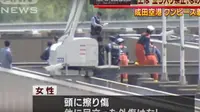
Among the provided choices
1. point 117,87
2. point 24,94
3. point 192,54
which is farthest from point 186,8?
point 24,94

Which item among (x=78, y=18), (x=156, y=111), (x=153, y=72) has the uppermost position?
(x=78, y=18)

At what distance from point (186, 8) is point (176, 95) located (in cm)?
80

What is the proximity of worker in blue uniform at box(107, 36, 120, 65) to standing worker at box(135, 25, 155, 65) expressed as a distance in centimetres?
18

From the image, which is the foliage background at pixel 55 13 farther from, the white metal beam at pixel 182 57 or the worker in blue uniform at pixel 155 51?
the white metal beam at pixel 182 57

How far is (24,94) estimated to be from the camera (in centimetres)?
536

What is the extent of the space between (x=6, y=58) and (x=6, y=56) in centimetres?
5

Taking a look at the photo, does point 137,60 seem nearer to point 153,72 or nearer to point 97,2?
point 153,72

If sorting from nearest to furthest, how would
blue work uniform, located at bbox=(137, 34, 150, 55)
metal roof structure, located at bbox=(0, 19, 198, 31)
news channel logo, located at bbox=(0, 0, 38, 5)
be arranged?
1. news channel logo, located at bbox=(0, 0, 38, 5)
2. metal roof structure, located at bbox=(0, 19, 198, 31)
3. blue work uniform, located at bbox=(137, 34, 150, 55)

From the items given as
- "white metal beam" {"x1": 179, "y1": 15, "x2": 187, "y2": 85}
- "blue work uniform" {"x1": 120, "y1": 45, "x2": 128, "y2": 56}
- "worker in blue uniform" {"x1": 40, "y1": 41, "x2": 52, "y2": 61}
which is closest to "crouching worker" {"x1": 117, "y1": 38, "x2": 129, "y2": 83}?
"blue work uniform" {"x1": 120, "y1": 45, "x2": 128, "y2": 56}

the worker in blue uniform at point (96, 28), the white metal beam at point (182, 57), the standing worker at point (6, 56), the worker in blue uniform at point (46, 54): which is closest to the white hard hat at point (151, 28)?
the white metal beam at point (182, 57)

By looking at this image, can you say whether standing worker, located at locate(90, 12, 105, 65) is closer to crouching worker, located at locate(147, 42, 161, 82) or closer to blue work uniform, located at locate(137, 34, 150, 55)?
blue work uniform, located at locate(137, 34, 150, 55)

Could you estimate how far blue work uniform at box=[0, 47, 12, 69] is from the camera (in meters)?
5.36

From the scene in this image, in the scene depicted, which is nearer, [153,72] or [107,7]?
[107,7]

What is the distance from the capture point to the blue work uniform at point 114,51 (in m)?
5.41
